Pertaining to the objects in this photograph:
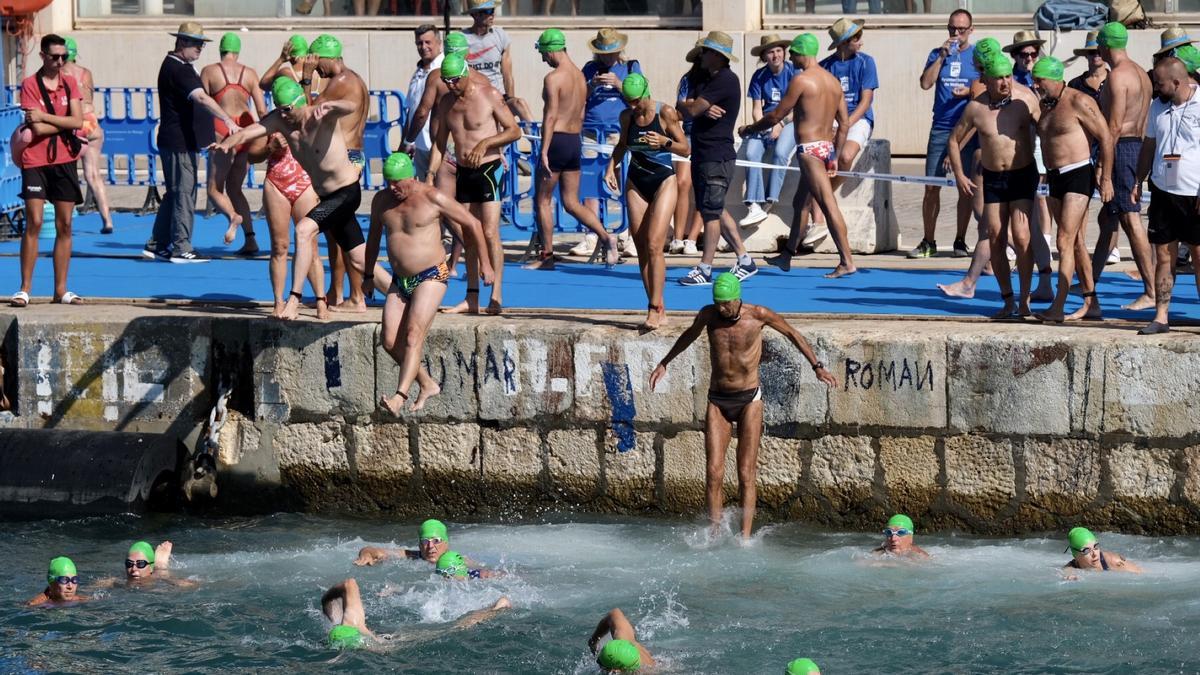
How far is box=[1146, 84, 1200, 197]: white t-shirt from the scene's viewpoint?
1128 centimetres

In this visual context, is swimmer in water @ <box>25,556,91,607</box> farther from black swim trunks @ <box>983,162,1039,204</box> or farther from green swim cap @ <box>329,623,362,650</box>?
black swim trunks @ <box>983,162,1039,204</box>

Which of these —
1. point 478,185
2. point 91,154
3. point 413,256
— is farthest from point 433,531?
point 91,154

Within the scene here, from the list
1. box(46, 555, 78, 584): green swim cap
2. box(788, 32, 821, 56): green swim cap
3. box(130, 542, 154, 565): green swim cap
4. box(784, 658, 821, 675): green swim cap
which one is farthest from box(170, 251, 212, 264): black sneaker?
box(784, 658, 821, 675): green swim cap

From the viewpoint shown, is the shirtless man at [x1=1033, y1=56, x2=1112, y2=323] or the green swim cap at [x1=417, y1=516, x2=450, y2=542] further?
the shirtless man at [x1=1033, y1=56, x2=1112, y2=323]

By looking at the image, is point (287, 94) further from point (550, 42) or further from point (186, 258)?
point (186, 258)

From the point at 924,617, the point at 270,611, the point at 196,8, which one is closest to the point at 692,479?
the point at 924,617

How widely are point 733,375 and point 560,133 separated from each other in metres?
3.81

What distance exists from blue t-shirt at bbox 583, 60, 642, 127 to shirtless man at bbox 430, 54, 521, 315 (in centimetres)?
237

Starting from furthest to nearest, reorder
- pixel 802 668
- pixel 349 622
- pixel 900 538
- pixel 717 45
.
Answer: pixel 717 45 → pixel 900 538 → pixel 349 622 → pixel 802 668

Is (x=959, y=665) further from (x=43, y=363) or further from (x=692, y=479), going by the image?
(x=43, y=363)

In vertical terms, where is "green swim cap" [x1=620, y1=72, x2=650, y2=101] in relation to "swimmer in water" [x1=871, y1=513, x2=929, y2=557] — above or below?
above

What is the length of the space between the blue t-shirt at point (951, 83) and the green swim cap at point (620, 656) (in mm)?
7079

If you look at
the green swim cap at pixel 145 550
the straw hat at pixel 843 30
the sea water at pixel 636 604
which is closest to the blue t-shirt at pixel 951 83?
the straw hat at pixel 843 30

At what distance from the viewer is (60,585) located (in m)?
11.0
